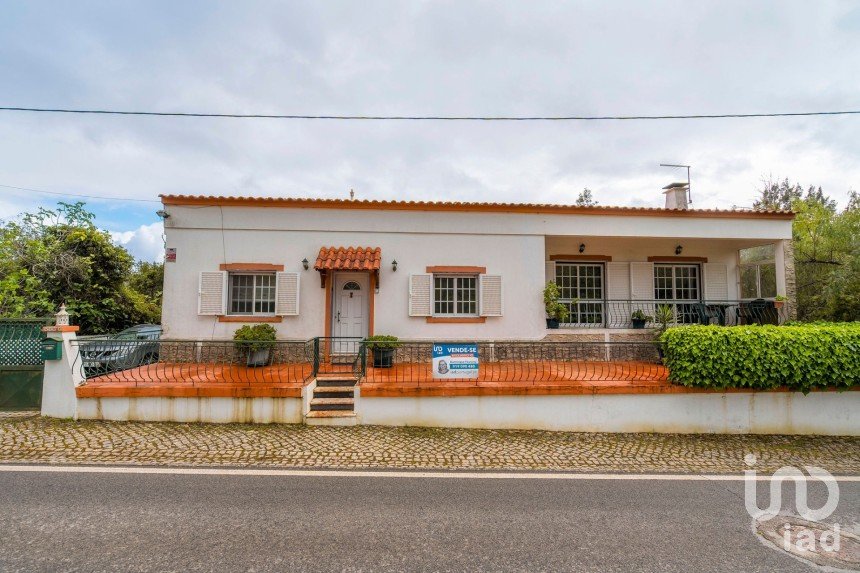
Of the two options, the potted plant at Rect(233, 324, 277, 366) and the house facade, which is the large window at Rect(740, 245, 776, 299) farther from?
the potted plant at Rect(233, 324, 277, 366)

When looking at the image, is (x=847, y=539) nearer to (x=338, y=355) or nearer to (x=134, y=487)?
(x=134, y=487)

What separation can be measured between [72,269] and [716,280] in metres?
21.9

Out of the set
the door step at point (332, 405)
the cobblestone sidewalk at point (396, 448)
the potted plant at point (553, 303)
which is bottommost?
the cobblestone sidewalk at point (396, 448)

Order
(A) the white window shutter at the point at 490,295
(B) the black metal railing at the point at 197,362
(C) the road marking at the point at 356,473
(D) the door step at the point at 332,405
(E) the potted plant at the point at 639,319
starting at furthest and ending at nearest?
(E) the potted plant at the point at 639,319
(A) the white window shutter at the point at 490,295
(B) the black metal railing at the point at 197,362
(D) the door step at the point at 332,405
(C) the road marking at the point at 356,473

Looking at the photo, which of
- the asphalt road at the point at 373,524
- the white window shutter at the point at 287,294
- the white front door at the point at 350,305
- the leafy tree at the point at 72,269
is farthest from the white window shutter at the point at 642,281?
the leafy tree at the point at 72,269

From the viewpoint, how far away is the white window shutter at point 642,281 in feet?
38.8

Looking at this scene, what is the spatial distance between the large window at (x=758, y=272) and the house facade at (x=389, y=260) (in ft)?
2.55

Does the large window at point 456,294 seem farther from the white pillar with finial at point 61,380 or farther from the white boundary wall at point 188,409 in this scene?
the white pillar with finial at point 61,380

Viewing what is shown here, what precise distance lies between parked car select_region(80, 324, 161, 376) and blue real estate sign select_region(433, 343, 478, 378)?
516 centimetres

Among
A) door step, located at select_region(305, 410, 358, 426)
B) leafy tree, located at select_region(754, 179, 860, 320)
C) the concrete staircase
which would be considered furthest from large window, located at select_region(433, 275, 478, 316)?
leafy tree, located at select_region(754, 179, 860, 320)

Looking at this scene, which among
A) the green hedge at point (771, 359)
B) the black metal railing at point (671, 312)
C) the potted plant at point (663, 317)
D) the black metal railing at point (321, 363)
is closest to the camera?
the green hedge at point (771, 359)

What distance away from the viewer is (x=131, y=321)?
15961 mm

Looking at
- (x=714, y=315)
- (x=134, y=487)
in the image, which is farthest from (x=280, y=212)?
(x=714, y=315)

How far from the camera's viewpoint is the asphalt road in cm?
308
